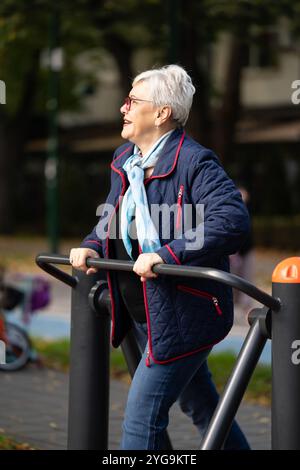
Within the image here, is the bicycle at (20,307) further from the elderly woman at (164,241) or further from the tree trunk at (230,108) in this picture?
the tree trunk at (230,108)

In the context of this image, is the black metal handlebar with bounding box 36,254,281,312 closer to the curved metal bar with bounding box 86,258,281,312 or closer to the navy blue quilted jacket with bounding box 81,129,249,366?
the curved metal bar with bounding box 86,258,281,312

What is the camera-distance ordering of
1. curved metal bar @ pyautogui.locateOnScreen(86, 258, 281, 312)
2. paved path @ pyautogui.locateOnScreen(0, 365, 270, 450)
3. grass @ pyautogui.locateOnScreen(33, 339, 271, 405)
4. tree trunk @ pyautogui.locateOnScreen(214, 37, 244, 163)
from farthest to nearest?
tree trunk @ pyautogui.locateOnScreen(214, 37, 244, 163) < grass @ pyautogui.locateOnScreen(33, 339, 271, 405) < paved path @ pyautogui.locateOnScreen(0, 365, 270, 450) < curved metal bar @ pyautogui.locateOnScreen(86, 258, 281, 312)

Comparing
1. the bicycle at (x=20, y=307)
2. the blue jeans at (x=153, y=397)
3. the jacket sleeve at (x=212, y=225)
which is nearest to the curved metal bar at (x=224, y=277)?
the jacket sleeve at (x=212, y=225)

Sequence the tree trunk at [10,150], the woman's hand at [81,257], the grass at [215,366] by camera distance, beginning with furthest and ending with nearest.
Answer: the tree trunk at [10,150] < the grass at [215,366] < the woman's hand at [81,257]

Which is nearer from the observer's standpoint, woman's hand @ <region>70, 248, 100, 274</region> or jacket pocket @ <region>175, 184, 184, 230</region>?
jacket pocket @ <region>175, 184, 184, 230</region>

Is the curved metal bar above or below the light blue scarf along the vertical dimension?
below

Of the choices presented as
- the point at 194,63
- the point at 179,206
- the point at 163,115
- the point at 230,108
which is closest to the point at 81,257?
the point at 179,206

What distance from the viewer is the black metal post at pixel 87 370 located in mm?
4633

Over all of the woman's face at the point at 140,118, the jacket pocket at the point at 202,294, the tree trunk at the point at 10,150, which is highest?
the woman's face at the point at 140,118

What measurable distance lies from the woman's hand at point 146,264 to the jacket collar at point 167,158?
33 centimetres

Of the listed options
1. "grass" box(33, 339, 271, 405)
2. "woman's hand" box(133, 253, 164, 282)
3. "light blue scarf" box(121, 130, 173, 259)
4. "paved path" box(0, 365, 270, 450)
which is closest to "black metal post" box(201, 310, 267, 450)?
"woman's hand" box(133, 253, 164, 282)

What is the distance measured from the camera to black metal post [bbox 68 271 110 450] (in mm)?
4633

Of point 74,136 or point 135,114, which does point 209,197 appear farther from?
point 74,136
